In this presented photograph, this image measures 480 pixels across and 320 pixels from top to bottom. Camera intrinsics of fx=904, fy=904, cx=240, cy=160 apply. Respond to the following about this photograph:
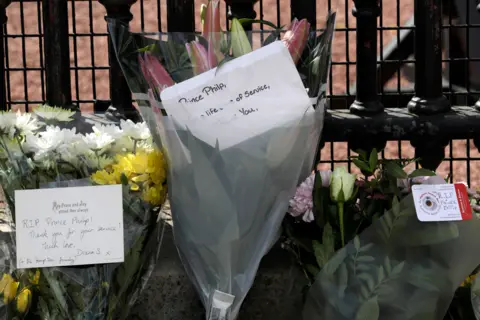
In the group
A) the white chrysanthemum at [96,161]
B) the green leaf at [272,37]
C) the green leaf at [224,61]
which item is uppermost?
the green leaf at [272,37]

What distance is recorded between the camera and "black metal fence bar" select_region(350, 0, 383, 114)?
184 cm

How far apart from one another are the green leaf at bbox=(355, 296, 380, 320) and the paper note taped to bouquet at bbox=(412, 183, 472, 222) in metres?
0.15

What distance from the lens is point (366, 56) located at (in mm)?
1854

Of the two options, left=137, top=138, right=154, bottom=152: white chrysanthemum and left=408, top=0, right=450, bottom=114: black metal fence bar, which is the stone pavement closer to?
left=137, top=138, right=154, bottom=152: white chrysanthemum

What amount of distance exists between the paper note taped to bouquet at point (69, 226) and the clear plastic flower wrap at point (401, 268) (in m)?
0.33

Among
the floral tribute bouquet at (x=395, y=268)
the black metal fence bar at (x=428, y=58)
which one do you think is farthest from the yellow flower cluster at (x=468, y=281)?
the black metal fence bar at (x=428, y=58)

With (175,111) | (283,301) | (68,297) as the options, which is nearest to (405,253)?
(283,301)

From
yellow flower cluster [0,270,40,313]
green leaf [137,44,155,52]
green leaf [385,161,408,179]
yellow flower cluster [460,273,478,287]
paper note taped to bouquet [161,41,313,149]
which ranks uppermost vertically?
green leaf [137,44,155,52]

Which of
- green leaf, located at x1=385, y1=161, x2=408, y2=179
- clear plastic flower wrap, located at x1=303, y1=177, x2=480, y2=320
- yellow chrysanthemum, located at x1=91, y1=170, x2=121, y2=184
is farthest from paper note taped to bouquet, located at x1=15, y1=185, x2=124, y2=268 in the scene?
green leaf, located at x1=385, y1=161, x2=408, y2=179

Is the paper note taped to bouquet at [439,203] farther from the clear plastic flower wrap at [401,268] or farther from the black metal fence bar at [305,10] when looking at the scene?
the black metal fence bar at [305,10]

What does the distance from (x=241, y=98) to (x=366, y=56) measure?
0.54 metres

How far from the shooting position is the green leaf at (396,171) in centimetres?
148

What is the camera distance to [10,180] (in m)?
1.42

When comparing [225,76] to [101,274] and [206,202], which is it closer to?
[206,202]
